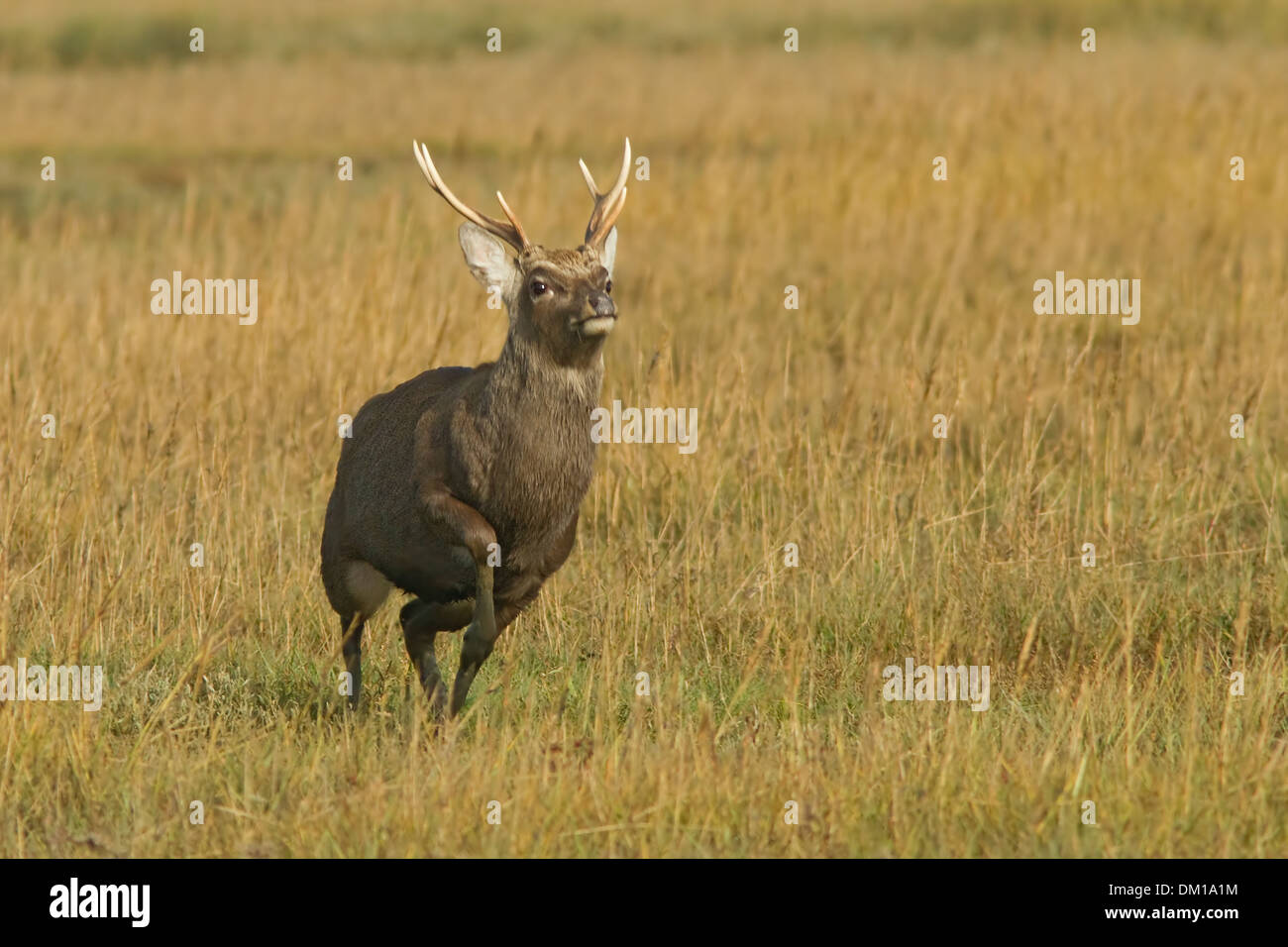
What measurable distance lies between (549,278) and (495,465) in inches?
24.4

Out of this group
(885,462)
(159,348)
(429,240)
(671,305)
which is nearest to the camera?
(885,462)

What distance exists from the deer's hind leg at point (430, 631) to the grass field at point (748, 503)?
0.08 m

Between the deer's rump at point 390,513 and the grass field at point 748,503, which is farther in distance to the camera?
the deer's rump at point 390,513

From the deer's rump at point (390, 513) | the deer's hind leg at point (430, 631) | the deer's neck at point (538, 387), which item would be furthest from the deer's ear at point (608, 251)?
the deer's hind leg at point (430, 631)

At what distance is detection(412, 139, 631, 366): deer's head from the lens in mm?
5332

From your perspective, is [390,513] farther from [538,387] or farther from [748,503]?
[748,503]

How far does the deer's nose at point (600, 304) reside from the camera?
5.20 meters

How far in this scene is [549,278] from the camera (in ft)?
17.9

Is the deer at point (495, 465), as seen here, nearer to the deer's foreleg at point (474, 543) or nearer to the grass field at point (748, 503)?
the deer's foreleg at point (474, 543)

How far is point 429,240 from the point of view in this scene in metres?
13.2
